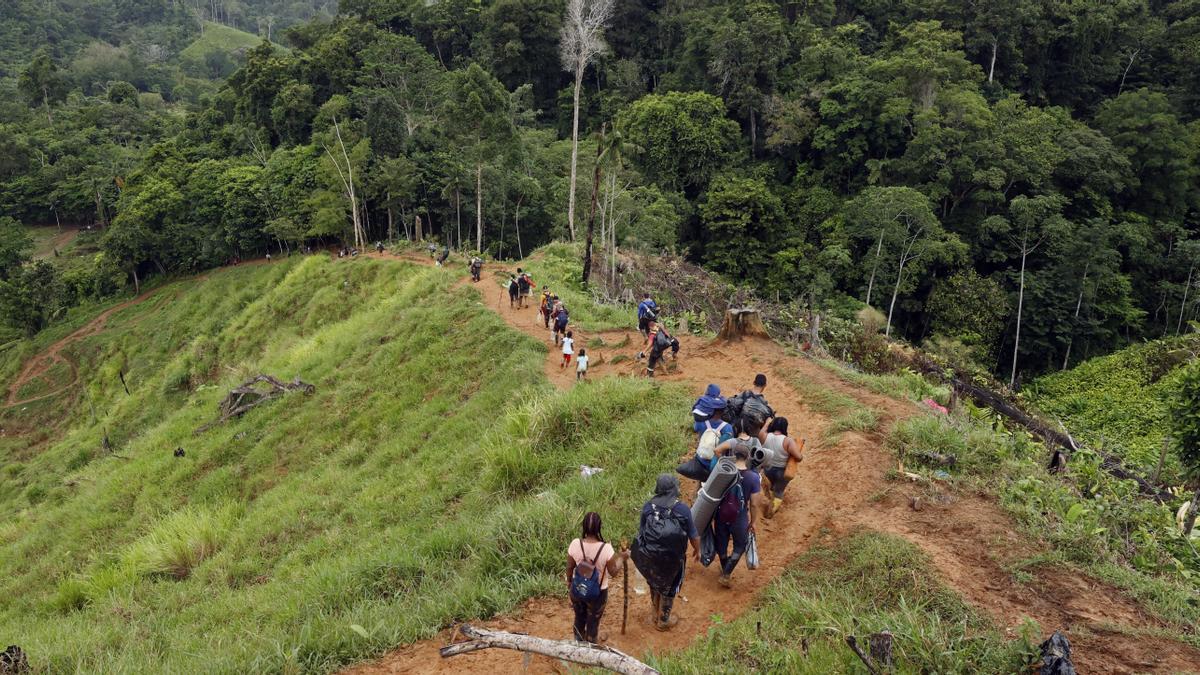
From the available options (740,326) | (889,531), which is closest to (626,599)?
(889,531)

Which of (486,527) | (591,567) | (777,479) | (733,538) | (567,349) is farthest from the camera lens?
(567,349)

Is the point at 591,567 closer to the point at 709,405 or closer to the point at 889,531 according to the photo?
the point at 709,405

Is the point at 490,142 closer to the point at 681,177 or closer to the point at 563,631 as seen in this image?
the point at 681,177

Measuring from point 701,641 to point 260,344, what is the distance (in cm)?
2447

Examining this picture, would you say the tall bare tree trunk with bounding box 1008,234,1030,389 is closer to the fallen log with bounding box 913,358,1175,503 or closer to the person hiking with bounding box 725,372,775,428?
the fallen log with bounding box 913,358,1175,503

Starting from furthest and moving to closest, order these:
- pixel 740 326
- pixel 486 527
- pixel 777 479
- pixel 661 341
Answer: pixel 740 326
pixel 661 341
pixel 486 527
pixel 777 479

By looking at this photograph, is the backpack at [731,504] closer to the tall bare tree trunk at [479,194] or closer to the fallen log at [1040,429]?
the fallen log at [1040,429]

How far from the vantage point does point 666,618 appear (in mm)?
5039

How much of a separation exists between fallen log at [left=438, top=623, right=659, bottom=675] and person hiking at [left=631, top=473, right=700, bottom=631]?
1.02 m

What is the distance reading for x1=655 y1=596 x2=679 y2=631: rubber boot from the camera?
16.3 feet

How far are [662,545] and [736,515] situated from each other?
843mm

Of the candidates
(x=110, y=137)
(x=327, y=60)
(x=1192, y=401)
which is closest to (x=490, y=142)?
(x=327, y=60)

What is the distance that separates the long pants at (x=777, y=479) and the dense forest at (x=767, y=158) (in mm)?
15459

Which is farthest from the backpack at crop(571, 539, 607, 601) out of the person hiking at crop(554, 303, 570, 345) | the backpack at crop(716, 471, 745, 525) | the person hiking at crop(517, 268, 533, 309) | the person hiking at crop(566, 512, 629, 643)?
the person hiking at crop(517, 268, 533, 309)
